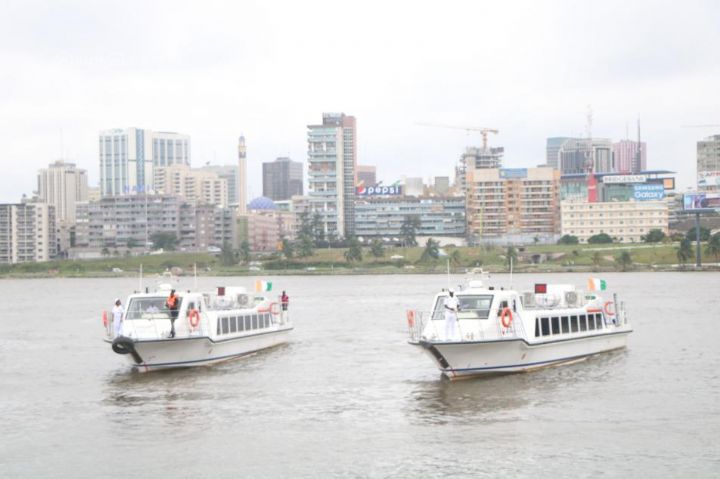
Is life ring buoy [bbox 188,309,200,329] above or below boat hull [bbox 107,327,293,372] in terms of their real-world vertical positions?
above

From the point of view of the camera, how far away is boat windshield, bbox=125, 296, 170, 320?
4619 cm

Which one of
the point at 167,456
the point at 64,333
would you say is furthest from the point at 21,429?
the point at 64,333

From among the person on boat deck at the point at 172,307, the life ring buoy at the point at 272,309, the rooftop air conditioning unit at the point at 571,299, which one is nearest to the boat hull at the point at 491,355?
the rooftop air conditioning unit at the point at 571,299

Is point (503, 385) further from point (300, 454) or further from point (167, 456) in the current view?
point (167, 456)

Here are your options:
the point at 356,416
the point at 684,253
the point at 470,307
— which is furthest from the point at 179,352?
the point at 684,253

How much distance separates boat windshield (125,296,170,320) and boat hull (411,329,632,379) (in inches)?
444

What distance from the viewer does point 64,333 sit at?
7144cm

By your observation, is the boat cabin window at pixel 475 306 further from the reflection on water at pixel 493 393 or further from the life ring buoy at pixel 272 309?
the life ring buoy at pixel 272 309

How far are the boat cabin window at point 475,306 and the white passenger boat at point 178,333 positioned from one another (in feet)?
37.1

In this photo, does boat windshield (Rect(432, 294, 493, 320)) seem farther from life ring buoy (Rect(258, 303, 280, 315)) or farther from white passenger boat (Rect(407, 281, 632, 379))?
life ring buoy (Rect(258, 303, 280, 315))

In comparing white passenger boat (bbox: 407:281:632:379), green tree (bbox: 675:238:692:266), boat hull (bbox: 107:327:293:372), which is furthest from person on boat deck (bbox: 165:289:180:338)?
green tree (bbox: 675:238:692:266)

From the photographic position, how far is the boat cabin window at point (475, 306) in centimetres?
4200

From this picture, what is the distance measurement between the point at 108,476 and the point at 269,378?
16.3 meters

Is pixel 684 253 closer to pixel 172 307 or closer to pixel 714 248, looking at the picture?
pixel 714 248
